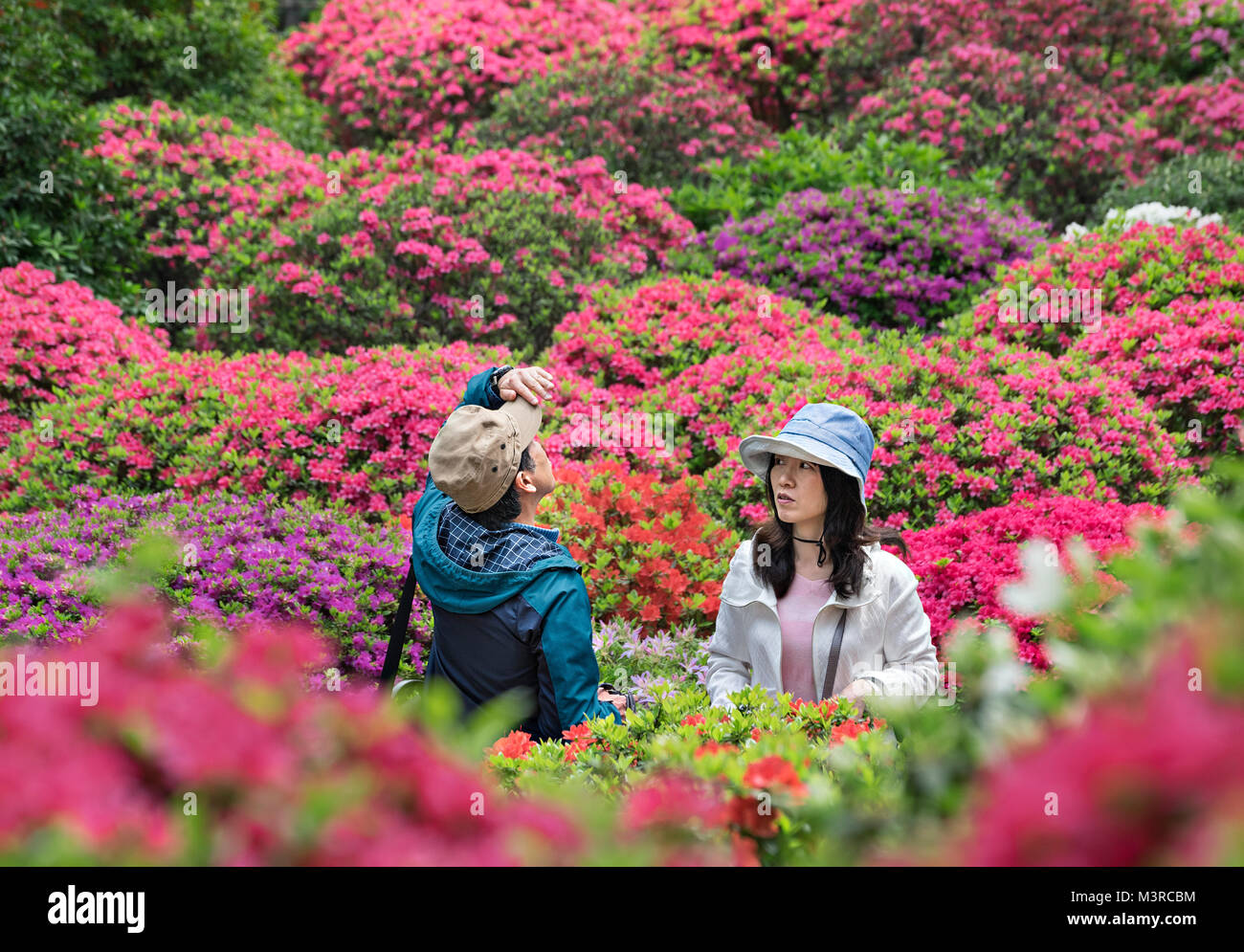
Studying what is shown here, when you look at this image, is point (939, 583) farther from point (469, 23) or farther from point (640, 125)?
point (469, 23)

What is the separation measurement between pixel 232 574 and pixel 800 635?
232 centimetres

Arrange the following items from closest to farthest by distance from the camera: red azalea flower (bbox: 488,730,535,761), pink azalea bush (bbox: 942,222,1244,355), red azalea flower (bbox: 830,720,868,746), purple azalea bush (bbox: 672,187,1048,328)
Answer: red azalea flower (bbox: 830,720,868,746) → red azalea flower (bbox: 488,730,535,761) → pink azalea bush (bbox: 942,222,1244,355) → purple azalea bush (bbox: 672,187,1048,328)

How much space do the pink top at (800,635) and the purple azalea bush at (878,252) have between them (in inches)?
204

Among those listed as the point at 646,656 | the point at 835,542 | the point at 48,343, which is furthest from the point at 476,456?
the point at 48,343

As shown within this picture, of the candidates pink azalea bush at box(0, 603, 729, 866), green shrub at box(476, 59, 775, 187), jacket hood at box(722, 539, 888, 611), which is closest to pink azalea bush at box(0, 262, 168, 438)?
green shrub at box(476, 59, 775, 187)

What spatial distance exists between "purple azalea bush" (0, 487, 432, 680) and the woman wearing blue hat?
5.36 ft

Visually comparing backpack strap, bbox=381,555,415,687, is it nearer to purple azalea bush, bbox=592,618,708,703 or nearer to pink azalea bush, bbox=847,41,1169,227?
purple azalea bush, bbox=592,618,708,703

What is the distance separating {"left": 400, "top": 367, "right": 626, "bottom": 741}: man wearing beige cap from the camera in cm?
284

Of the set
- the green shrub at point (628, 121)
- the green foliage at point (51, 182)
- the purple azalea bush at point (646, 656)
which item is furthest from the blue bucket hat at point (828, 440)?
the green shrub at point (628, 121)

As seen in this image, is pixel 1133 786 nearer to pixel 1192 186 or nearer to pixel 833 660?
pixel 833 660

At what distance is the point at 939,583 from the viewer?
4.12 metres

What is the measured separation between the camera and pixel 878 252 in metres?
8.31
